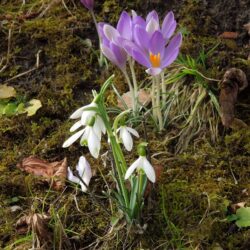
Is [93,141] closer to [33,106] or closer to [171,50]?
[171,50]

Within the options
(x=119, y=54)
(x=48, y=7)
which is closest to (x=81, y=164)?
(x=119, y=54)

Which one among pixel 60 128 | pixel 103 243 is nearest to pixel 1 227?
pixel 103 243

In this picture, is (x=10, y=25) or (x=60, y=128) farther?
(x=10, y=25)

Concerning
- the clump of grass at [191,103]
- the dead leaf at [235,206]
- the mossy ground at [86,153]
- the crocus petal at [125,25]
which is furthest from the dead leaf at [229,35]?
the dead leaf at [235,206]

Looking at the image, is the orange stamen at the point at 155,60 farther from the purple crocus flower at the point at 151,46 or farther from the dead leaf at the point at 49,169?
the dead leaf at the point at 49,169

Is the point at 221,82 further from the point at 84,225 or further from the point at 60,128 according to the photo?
the point at 84,225

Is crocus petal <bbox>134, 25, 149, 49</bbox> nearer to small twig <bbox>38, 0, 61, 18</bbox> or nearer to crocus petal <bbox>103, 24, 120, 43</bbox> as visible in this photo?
crocus petal <bbox>103, 24, 120, 43</bbox>

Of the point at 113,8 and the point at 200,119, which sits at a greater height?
the point at 113,8
